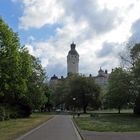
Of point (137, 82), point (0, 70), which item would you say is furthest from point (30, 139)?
point (137, 82)

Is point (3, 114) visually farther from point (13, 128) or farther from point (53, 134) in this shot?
point (53, 134)

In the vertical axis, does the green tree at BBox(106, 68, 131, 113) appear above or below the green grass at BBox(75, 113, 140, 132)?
above

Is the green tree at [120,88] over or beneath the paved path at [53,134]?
over

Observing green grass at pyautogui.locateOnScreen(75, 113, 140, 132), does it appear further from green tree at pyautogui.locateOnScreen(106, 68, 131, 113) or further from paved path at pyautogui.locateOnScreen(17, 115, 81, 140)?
green tree at pyautogui.locateOnScreen(106, 68, 131, 113)

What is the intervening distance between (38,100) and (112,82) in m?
15.6

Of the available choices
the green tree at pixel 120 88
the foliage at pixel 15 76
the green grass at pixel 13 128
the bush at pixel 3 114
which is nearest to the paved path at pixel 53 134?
the green grass at pixel 13 128

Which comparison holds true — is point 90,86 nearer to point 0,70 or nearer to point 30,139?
point 0,70

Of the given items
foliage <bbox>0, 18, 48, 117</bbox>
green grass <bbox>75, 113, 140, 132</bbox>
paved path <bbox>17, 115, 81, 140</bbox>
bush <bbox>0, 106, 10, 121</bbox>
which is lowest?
paved path <bbox>17, 115, 81, 140</bbox>

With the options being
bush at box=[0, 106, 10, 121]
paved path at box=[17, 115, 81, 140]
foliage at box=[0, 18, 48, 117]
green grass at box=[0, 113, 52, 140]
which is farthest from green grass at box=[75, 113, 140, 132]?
bush at box=[0, 106, 10, 121]

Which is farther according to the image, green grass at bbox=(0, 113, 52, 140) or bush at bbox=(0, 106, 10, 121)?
bush at bbox=(0, 106, 10, 121)

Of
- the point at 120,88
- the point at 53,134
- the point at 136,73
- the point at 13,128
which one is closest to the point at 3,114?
the point at 13,128

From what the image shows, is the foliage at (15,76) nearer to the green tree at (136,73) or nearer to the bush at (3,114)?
the bush at (3,114)

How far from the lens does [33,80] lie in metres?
87.2

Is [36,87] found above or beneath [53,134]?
above
